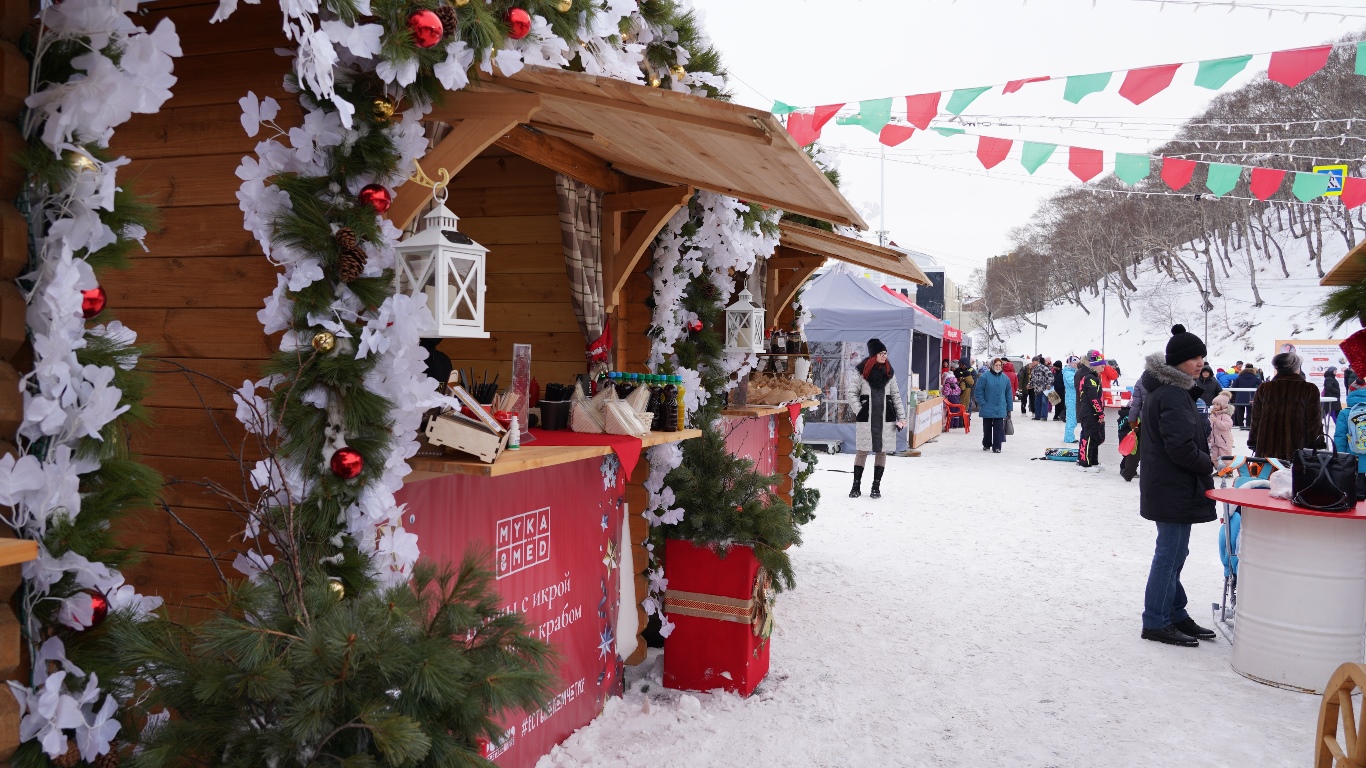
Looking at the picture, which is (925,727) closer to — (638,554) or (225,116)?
(638,554)

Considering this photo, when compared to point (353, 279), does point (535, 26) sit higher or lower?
higher

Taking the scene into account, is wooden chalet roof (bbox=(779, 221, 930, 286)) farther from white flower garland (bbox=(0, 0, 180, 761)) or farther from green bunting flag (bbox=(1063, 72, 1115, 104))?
white flower garland (bbox=(0, 0, 180, 761))

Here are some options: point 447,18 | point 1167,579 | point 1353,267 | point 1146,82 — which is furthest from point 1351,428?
point 447,18

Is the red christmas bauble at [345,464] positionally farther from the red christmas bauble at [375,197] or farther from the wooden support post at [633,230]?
the wooden support post at [633,230]

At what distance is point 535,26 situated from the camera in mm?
2533

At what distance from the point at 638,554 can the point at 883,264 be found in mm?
4165

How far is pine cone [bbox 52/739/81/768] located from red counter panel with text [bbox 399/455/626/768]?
46.7 inches

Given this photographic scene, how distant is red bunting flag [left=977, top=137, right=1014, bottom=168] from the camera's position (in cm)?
902

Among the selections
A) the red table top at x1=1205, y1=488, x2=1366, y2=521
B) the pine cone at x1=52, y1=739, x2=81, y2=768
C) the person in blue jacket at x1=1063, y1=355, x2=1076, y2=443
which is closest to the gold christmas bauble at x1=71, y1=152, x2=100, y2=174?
the pine cone at x1=52, y1=739, x2=81, y2=768

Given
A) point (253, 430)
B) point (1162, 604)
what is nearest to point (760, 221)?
point (1162, 604)

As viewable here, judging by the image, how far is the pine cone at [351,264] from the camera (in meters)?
2.12

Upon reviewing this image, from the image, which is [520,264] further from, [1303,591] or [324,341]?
[1303,591]

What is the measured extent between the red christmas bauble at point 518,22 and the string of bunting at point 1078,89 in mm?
3990

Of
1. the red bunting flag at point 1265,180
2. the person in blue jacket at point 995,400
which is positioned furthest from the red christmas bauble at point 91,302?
the person in blue jacket at point 995,400
